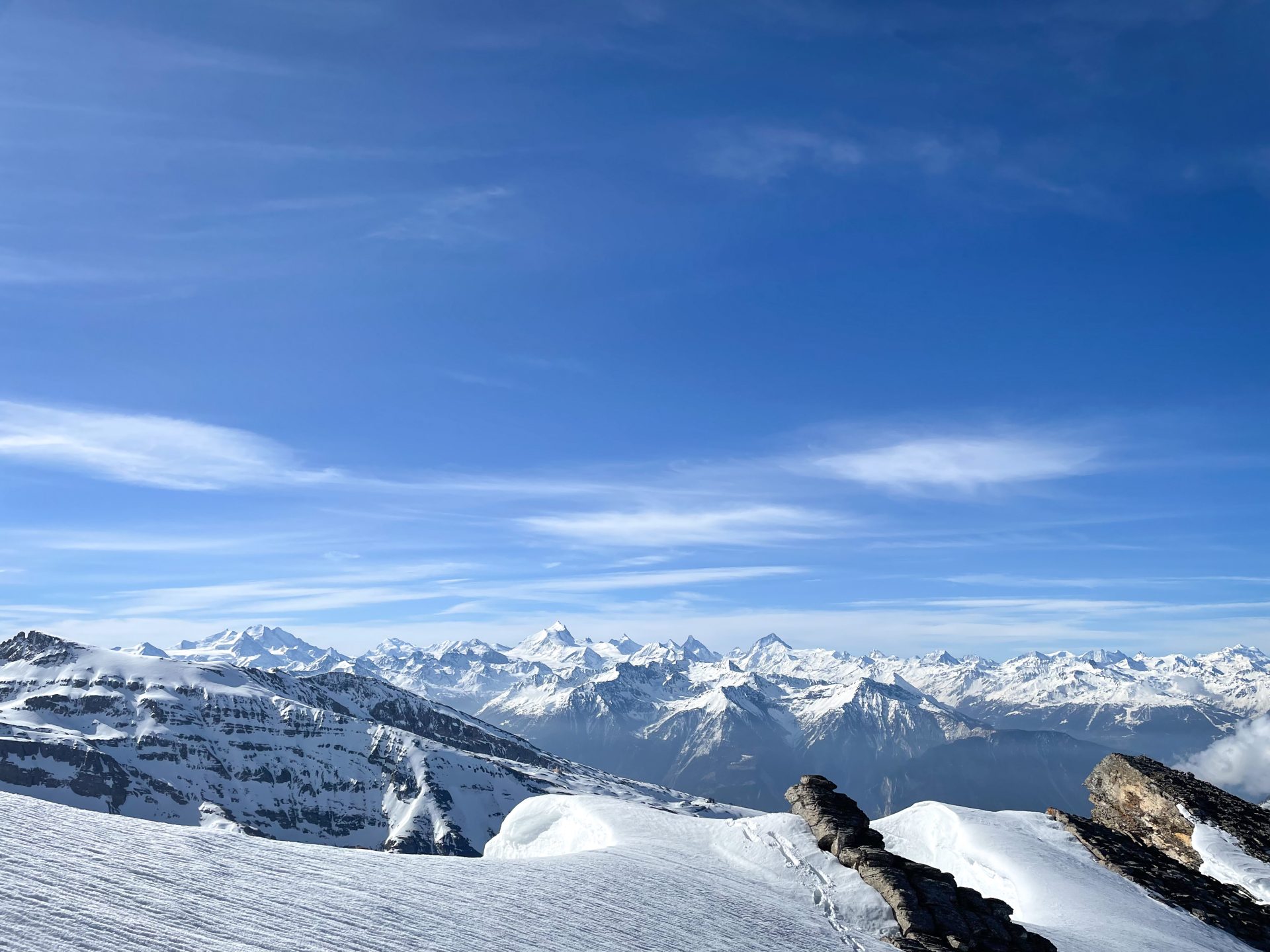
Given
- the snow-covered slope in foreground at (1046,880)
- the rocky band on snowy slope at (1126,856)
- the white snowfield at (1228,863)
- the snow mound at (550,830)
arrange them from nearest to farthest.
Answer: the rocky band on snowy slope at (1126,856)
the snow-covered slope in foreground at (1046,880)
the white snowfield at (1228,863)
the snow mound at (550,830)

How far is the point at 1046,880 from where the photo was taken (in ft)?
102

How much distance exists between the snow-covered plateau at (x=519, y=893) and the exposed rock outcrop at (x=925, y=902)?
2.14ft

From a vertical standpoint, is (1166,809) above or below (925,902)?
above

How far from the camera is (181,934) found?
41.0ft

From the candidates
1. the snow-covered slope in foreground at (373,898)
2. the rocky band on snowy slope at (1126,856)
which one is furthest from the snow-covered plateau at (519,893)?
the rocky band on snowy slope at (1126,856)

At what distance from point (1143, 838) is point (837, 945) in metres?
30.2

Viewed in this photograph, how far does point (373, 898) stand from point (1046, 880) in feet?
91.6

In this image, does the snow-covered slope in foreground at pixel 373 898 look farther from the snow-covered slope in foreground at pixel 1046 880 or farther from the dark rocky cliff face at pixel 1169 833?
the dark rocky cliff face at pixel 1169 833

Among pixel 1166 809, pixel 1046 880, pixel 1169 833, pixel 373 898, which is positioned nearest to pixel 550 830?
pixel 1046 880

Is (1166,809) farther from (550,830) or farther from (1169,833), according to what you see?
(550,830)

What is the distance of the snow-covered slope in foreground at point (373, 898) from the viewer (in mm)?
12609

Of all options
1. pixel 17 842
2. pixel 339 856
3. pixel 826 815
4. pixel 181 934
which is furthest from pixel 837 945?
pixel 17 842

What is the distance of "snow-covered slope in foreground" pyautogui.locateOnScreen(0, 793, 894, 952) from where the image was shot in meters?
12.6

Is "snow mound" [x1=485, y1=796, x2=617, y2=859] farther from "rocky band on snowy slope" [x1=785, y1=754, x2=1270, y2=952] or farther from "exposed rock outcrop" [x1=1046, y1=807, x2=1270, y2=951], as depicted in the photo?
"exposed rock outcrop" [x1=1046, y1=807, x2=1270, y2=951]
